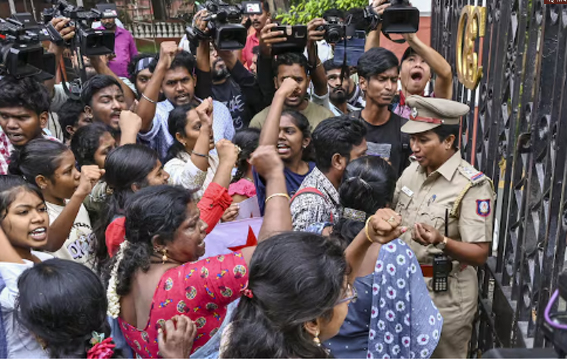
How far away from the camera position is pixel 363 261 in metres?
2.20

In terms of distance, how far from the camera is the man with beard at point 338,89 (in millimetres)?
4816

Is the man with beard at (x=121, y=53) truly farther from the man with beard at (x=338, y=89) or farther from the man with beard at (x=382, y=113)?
the man with beard at (x=382, y=113)

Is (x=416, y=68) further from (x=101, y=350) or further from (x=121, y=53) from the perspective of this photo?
(x=121, y=53)

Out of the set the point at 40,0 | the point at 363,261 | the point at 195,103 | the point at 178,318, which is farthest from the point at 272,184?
the point at 40,0

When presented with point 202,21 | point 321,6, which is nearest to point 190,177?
point 202,21

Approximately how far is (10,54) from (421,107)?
2.28 metres

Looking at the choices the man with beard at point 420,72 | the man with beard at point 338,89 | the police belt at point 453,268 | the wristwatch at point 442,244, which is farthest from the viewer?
Result: the man with beard at point 338,89

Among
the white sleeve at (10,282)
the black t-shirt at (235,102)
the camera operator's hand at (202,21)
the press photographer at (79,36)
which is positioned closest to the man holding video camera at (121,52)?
the press photographer at (79,36)

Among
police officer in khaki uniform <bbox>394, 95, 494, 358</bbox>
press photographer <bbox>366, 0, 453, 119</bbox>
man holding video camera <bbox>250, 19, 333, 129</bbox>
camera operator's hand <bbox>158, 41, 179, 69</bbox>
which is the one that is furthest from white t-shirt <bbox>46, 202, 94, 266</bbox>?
press photographer <bbox>366, 0, 453, 119</bbox>

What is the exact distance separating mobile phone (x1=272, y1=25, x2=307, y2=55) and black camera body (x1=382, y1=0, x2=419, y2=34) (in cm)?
54

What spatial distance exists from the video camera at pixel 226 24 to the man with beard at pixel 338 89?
3.66 ft

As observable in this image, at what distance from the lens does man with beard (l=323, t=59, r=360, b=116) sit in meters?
4.82

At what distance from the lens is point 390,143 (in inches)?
145

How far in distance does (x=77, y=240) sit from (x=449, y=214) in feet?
5.82
